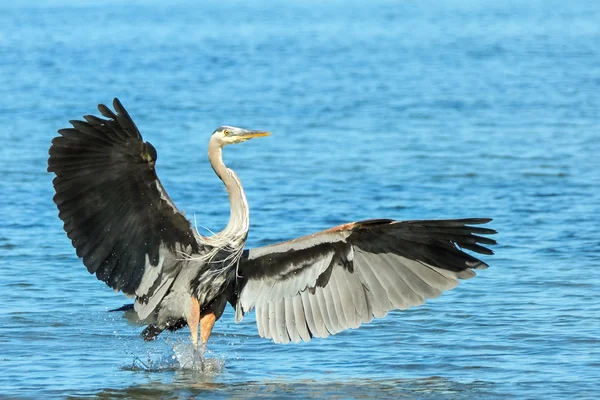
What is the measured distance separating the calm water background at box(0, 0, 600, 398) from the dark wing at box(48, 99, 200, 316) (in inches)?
34.3

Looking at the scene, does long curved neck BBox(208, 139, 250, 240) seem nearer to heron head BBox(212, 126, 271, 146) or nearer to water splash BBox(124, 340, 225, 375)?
heron head BBox(212, 126, 271, 146)

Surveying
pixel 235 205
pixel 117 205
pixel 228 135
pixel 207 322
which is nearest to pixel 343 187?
pixel 207 322

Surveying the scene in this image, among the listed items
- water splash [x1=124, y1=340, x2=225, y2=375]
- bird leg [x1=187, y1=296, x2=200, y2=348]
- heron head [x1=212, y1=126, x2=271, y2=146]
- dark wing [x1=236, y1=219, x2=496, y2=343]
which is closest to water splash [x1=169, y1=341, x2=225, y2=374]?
water splash [x1=124, y1=340, x2=225, y2=375]

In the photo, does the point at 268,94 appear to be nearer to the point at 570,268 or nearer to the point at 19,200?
the point at 19,200

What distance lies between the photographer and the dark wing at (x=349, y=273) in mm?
7977

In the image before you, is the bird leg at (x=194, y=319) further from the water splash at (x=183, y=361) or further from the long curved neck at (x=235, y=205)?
the long curved neck at (x=235, y=205)

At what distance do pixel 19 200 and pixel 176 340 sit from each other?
6005mm

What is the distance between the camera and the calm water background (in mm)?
8359

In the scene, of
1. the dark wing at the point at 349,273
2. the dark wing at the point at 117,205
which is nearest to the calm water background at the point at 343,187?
the dark wing at the point at 349,273

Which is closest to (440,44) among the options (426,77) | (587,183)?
(426,77)

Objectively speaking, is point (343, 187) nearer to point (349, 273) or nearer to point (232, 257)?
point (349, 273)

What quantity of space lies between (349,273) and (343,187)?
7102 mm

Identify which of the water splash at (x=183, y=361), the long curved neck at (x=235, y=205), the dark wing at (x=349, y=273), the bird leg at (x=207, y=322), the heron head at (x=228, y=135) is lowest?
the water splash at (x=183, y=361)

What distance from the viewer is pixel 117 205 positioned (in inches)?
299
